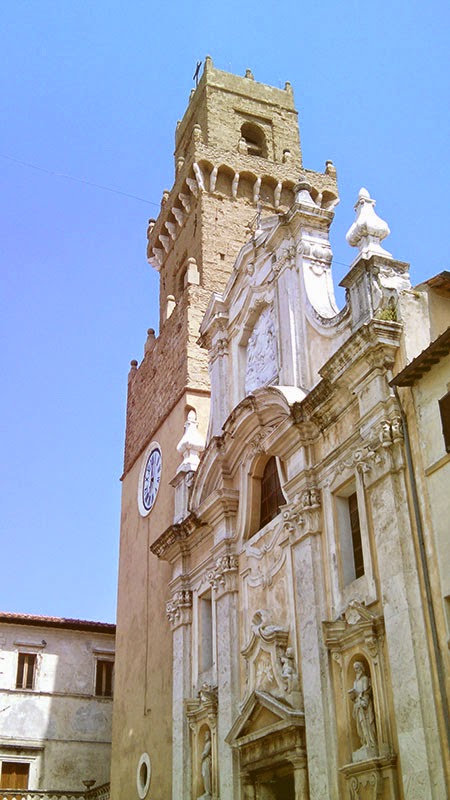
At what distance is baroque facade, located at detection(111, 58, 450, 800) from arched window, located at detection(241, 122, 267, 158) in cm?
554

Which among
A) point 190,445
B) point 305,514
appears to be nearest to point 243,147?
→ point 190,445

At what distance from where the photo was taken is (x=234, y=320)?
64.0ft

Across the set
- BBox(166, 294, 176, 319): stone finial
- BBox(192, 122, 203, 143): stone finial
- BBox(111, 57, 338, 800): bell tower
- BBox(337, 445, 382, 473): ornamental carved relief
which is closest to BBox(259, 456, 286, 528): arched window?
BBox(337, 445, 382, 473): ornamental carved relief

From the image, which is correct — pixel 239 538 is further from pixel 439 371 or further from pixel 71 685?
pixel 71 685

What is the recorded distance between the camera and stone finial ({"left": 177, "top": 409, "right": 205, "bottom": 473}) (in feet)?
66.6

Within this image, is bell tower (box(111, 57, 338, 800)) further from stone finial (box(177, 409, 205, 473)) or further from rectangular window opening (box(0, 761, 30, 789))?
rectangular window opening (box(0, 761, 30, 789))

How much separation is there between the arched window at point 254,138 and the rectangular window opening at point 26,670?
1683cm

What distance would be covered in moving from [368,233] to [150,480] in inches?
435

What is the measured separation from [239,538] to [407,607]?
5.99 m

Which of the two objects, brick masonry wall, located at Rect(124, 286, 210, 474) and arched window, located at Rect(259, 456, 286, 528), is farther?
brick masonry wall, located at Rect(124, 286, 210, 474)

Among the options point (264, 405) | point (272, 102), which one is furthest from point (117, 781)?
point (272, 102)

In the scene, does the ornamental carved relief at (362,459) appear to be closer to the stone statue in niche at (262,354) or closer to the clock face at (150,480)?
the stone statue in niche at (262,354)

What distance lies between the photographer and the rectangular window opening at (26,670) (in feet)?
90.4

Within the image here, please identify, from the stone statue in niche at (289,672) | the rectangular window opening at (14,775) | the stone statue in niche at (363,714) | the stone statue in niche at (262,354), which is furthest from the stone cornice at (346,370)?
the rectangular window opening at (14,775)
